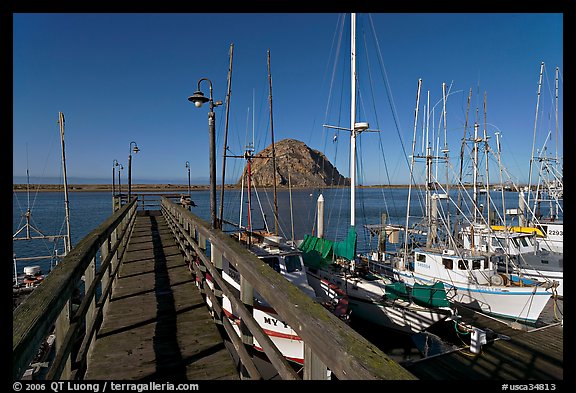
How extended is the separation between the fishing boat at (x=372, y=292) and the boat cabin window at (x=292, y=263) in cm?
229

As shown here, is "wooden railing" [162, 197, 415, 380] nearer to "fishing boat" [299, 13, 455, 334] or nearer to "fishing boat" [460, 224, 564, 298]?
"fishing boat" [299, 13, 455, 334]

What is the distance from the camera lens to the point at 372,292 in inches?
581

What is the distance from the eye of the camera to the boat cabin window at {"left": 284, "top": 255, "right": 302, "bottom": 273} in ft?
40.9

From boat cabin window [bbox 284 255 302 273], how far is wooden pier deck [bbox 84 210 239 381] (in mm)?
5653

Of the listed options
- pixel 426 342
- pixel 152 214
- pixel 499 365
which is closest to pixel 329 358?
Result: pixel 499 365

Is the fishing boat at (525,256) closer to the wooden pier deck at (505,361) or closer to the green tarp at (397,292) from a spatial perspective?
the wooden pier deck at (505,361)

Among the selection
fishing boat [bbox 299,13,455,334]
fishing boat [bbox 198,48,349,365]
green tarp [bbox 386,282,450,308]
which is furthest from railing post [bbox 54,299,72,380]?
green tarp [bbox 386,282,450,308]

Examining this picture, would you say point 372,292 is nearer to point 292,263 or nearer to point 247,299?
point 292,263

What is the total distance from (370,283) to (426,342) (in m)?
3.27
